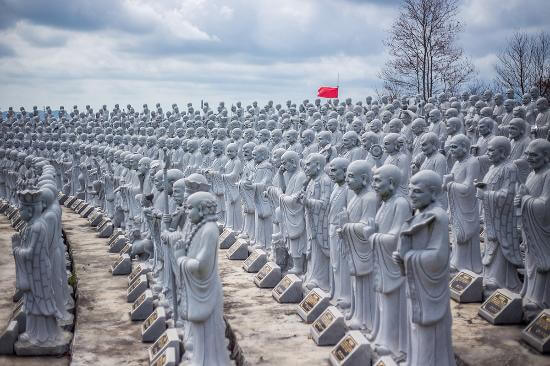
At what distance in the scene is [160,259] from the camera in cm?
1329

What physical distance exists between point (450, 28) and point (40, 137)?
72.4 ft

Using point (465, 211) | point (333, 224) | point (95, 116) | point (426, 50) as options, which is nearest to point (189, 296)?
point (333, 224)

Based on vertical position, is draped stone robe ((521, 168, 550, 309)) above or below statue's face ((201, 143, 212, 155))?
below

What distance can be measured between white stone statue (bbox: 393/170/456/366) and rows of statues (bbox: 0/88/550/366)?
13 mm

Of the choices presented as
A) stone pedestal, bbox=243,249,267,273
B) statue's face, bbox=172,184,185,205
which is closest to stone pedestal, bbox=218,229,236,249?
stone pedestal, bbox=243,249,267,273

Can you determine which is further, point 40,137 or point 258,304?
point 40,137

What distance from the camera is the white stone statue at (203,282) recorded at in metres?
8.80

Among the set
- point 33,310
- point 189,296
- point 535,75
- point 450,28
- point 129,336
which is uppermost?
point 450,28

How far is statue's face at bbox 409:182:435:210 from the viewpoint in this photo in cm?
828

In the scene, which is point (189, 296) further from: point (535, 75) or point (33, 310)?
point (535, 75)

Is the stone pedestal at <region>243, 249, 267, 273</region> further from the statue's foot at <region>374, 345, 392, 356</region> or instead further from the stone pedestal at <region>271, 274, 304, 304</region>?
the statue's foot at <region>374, 345, 392, 356</region>

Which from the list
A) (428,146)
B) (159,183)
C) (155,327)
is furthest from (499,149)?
(155,327)

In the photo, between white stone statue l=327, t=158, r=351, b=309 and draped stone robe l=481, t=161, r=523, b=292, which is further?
draped stone robe l=481, t=161, r=523, b=292

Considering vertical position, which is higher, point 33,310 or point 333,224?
point 333,224
